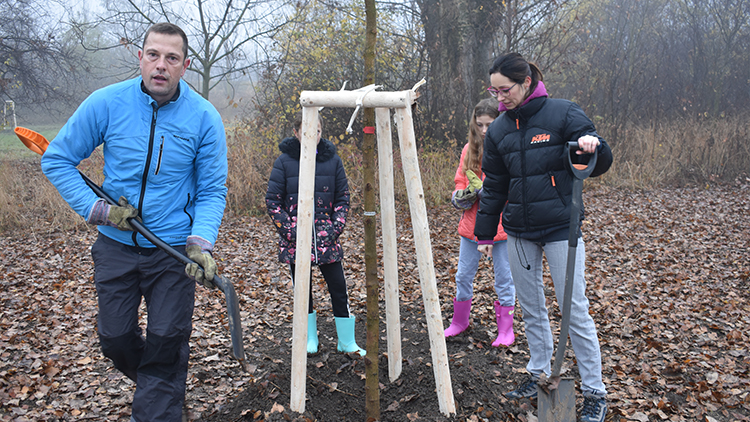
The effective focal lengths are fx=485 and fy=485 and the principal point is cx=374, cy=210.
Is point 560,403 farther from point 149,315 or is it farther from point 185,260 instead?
point 149,315

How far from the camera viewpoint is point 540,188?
2707 millimetres

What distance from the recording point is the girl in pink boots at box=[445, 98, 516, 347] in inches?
146

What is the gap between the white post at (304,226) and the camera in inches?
95.0

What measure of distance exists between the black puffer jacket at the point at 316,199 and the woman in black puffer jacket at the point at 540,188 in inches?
48.7

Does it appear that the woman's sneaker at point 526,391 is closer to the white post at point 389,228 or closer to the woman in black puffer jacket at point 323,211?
the white post at point 389,228

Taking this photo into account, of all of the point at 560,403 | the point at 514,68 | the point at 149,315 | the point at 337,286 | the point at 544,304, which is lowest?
the point at 560,403

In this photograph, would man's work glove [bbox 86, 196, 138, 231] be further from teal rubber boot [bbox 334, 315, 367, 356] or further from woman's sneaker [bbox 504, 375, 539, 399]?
woman's sneaker [bbox 504, 375, 539, 399]

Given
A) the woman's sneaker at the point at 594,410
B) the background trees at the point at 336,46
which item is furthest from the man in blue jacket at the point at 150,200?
the background trees at the point at 336,46

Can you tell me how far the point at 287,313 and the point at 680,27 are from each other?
19.3m

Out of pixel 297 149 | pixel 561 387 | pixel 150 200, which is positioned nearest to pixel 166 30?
pixel 150 200

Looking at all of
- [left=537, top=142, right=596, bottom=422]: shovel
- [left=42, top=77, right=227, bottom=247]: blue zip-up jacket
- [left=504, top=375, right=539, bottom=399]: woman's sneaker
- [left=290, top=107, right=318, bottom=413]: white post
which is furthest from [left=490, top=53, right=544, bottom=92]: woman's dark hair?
[left=504, top=375, right=539, bottom=399]: woman's sneaker

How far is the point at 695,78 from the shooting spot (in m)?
16.8

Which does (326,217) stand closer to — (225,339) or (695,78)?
(225,339)

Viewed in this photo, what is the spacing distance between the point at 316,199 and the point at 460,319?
63.2 inches
